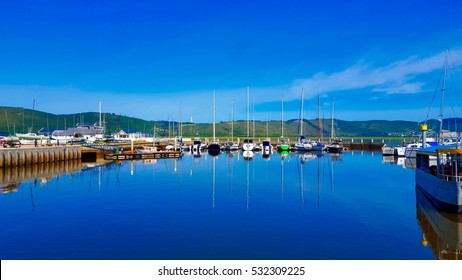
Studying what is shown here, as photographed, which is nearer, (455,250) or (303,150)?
(455,250)

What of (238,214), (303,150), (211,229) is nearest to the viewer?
(211,229)

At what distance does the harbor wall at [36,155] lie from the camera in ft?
180

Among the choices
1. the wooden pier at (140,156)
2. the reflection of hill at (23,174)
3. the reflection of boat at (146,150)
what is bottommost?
the reflection of hill at (23,174)

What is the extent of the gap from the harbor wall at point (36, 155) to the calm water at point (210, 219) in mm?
10954

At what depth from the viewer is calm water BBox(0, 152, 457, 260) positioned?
1842cm

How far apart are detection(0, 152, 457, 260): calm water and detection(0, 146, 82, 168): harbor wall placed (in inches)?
431

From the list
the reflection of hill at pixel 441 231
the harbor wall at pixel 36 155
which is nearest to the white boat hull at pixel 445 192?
the reflection of hill at pixel 441 231

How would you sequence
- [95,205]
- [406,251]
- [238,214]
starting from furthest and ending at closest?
[95,205] < [238,214] < [406,251]

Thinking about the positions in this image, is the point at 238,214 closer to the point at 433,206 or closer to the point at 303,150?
the point at 433,206

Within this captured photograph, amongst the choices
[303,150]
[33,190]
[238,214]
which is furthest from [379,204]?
[303,150]

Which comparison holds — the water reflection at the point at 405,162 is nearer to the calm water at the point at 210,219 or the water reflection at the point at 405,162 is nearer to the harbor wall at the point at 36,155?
the calm water at the point at 210,219

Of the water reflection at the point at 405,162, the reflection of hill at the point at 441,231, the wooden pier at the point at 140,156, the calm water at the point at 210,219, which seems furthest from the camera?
the wooden pier at the point at 140,156

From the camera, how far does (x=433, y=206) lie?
28188 millimetres

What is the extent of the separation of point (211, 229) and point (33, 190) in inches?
885
